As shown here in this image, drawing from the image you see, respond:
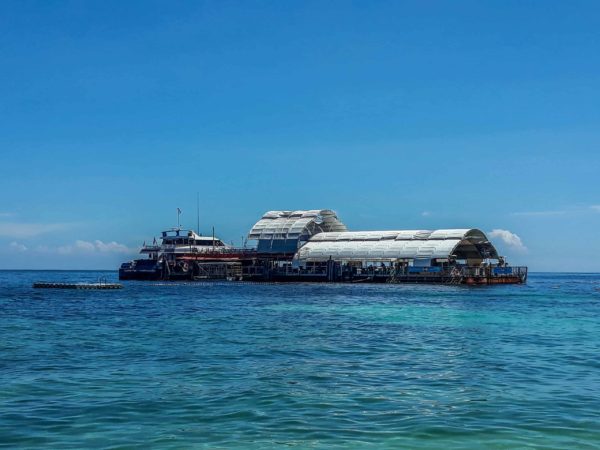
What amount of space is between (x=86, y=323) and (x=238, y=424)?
1280 inches

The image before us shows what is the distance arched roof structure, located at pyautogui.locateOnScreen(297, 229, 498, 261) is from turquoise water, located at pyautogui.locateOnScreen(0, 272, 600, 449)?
246 ft

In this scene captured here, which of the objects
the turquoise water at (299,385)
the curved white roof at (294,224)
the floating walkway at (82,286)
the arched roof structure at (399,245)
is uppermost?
the curved white roof at (294,224)

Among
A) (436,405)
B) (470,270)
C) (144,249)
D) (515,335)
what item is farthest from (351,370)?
(144,249)

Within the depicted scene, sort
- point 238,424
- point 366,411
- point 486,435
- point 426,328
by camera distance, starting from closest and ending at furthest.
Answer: point 486,435 < point 238,424 < point 366,411 < point 426,328

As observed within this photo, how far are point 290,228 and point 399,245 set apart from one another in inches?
1059

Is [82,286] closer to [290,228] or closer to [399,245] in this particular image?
[290,228]

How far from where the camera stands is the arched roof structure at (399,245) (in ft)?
397

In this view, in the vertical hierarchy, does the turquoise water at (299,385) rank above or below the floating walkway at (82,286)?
below

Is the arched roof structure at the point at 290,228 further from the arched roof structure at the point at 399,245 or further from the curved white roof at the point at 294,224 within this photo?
the arched roof structure at the point at 399,245

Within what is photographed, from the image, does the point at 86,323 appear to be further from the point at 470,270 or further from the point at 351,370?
the point at 470,270

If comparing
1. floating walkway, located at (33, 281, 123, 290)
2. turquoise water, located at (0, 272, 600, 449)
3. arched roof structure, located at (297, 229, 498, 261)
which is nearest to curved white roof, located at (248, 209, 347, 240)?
arched roof structure, located at (297, 229, 498, 261)

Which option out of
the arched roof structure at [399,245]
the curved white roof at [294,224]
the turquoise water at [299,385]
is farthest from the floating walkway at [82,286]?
the turquoise water at [299,385]

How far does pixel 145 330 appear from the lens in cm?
4272

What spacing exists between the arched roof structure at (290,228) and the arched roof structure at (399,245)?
411cm
